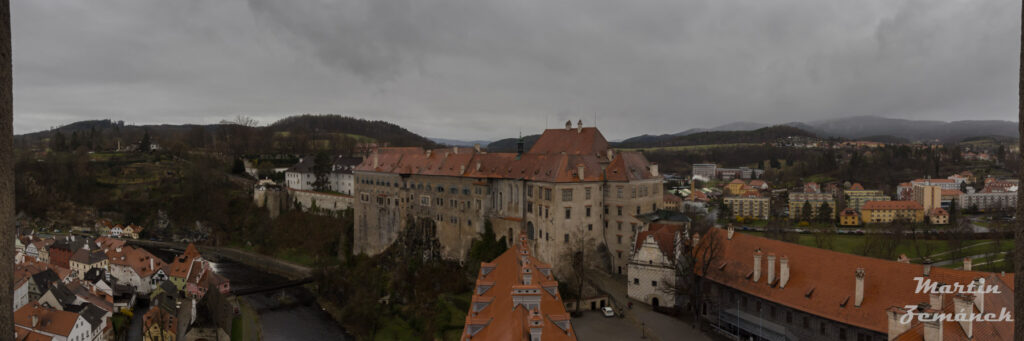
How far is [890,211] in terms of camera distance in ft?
251

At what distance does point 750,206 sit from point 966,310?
73.3 metres

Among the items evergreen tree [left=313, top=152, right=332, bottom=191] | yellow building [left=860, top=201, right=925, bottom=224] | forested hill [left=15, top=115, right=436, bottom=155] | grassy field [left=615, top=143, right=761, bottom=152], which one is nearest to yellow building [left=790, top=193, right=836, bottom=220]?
yellow building [left=860, top=201, right=925, bottom=224]

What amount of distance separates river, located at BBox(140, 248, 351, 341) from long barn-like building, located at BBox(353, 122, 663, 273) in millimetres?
8747

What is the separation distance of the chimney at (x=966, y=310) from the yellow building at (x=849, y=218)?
6629 cm

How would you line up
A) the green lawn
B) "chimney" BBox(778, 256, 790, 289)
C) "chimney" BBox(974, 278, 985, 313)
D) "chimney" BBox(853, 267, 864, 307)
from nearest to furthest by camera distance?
1. "chimney" BBox(974, 278, 985, 313)
2. "chimney" BBox(853, 267, 864, 307)
3. "chimney" BBox(778, 256, 790, 289)
4. the green lawn

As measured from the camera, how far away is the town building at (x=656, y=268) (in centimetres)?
3197

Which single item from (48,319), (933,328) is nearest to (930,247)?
(933,328)

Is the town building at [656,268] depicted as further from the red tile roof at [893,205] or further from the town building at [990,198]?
the town building at [990,198]

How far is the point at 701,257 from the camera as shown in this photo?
3169 centimetres

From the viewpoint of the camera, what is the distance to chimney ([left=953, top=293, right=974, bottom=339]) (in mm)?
17766

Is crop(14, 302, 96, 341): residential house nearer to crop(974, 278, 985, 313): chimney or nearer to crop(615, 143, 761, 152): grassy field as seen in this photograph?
crop(974, 278, 985, 313): chimney

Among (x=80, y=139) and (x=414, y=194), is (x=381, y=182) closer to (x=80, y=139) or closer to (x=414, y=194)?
(x=414, y=194)

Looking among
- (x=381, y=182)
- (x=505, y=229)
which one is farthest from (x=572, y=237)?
(x=381, y=182)

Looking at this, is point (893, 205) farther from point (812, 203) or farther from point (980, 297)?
point (980, 297)
